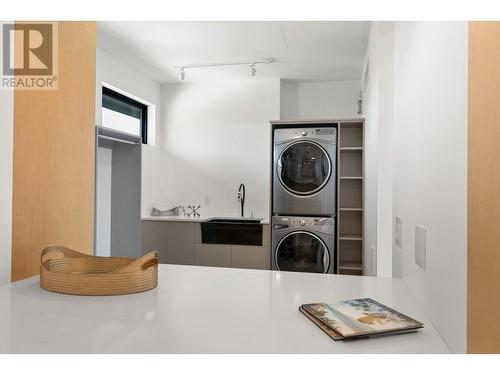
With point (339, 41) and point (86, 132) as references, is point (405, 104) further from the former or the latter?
point (339, 41)

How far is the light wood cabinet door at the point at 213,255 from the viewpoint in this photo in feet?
14.4

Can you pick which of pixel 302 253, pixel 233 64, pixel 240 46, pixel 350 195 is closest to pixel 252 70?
pixel 233 64

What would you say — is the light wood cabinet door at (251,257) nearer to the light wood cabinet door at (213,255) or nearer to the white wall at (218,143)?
the light wood cabinet door at (213,255)

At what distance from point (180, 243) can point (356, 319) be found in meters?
Answer: 3.72

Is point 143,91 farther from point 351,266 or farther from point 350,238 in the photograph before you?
point 351,266

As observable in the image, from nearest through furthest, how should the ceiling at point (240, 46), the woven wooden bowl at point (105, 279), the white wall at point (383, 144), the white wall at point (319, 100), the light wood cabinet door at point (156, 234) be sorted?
the woven wooden bowl at point (105, 279) → the white wall at point (383, 144) → the ceiling at point (240, 46) → the light wood cabinet door at point (156, 234) → the white wall at point (319, 100)

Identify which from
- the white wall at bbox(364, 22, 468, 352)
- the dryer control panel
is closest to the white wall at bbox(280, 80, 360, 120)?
the dryer control panel

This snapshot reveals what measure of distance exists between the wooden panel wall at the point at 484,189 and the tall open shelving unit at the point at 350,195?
3.55 m

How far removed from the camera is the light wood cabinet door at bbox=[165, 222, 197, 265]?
14.6 feet

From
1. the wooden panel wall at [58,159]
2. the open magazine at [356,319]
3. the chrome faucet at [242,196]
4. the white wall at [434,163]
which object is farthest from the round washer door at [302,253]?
the open magazine at [356,319]

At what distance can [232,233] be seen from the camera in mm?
4359

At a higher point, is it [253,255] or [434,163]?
[434,163]

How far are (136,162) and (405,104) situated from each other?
2126mm
